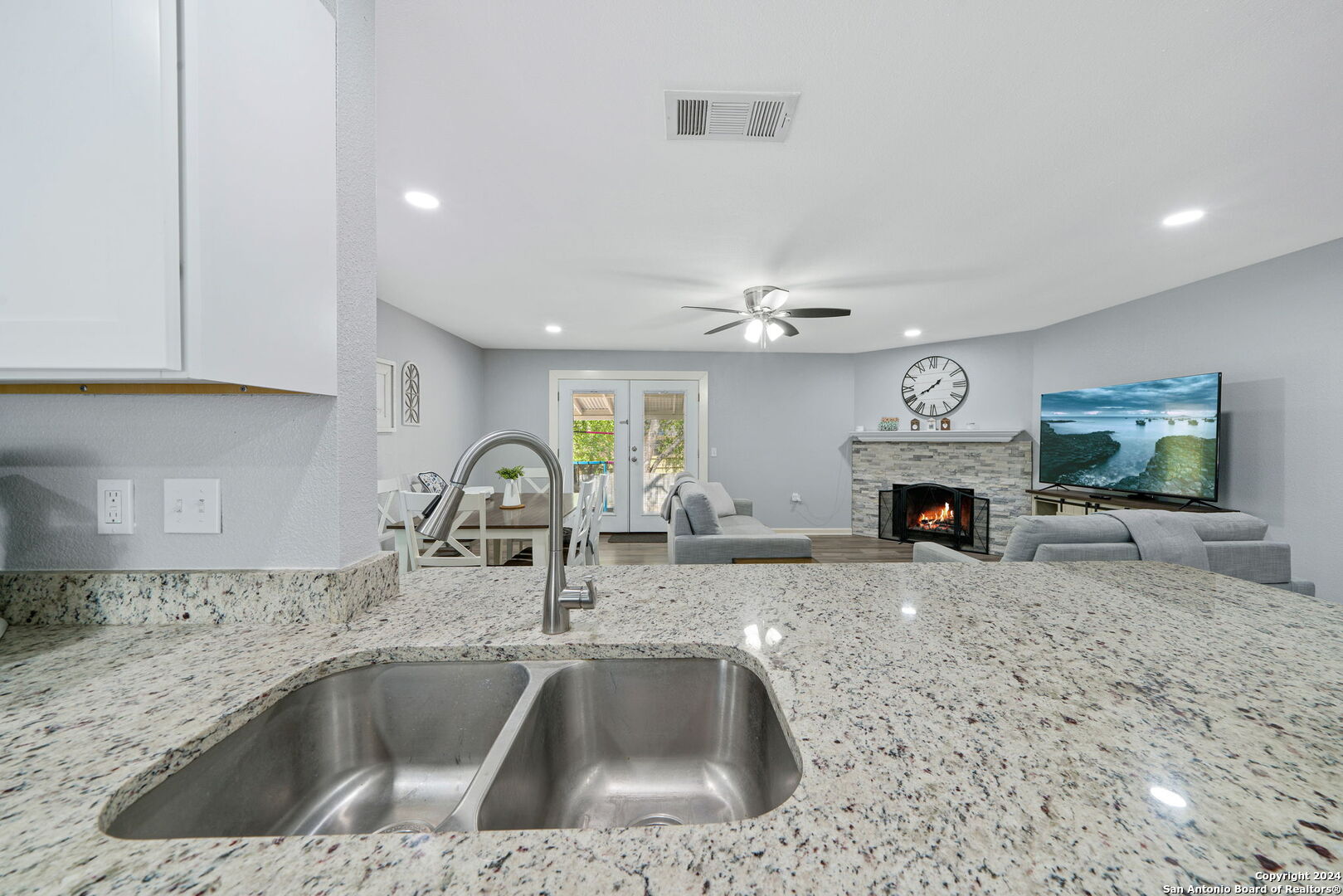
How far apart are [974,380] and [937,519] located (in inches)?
62.2

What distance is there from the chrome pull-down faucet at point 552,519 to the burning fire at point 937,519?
5619mm

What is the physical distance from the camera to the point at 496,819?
24.7 inches

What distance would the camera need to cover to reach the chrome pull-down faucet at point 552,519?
2.60 feet

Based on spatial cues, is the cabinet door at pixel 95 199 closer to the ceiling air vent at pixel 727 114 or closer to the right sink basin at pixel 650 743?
the right sink basin at pixel 650 743

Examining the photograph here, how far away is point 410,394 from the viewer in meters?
4.23

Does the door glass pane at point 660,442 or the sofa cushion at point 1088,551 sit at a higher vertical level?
the door glass pane at point 660,442

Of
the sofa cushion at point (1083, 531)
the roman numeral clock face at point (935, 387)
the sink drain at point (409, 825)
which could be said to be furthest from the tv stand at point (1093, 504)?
the sink drain at point (409, 825)

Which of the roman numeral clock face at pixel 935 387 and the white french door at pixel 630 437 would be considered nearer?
the roman numeral clock face at pixel 935 387

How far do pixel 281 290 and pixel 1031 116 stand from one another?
2.30m

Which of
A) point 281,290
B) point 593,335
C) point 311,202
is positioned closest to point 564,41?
point 311,202

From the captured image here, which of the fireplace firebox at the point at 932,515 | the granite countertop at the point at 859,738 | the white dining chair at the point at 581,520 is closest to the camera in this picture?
the granite countertop at the point at 859,738

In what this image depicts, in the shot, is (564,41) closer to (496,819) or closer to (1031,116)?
(1031,116)

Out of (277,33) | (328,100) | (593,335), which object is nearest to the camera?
(277,33)

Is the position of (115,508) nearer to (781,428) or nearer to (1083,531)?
(1083,531)
